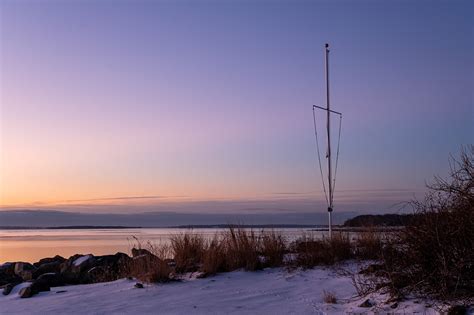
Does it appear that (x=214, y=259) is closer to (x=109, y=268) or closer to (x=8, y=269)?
(x=109, y=268)

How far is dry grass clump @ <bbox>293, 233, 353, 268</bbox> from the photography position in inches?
492

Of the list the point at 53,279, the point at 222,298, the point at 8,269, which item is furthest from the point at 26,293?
the point at 8,269

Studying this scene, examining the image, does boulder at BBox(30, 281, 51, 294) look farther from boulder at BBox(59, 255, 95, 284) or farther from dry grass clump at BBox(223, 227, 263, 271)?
dry grass clump at BBox(223, 227, 263, 271)

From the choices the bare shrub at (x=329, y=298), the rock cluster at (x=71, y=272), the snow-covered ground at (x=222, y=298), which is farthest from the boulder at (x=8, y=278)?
the bare shrub at (x=329, y=298)

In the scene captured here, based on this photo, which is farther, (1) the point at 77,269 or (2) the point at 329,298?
(1) the point at 77,269

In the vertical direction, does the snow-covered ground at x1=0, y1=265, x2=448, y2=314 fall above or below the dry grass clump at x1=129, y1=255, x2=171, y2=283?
below

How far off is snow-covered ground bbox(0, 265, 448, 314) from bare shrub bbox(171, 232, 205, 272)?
661 mm

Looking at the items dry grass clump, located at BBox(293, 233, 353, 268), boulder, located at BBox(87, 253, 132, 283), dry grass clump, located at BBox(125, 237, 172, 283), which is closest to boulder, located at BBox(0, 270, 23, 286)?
boulder, located at BBox(87, 253, 132, 283)

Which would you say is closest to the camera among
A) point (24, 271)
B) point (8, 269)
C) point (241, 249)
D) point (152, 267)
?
point (152, 267)

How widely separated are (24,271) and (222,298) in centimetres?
842

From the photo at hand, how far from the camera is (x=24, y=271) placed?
16109 mm

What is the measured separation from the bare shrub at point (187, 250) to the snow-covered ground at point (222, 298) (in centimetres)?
66

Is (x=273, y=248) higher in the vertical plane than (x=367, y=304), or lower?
higher

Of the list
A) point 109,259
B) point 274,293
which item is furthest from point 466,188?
point 109,259
